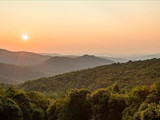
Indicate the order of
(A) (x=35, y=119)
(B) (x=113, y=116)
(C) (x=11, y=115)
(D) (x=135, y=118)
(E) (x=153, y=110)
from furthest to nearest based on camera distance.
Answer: (A) (x=35, y=119), (B) (x=113, y=116), (C) (x=11, y=115), (D) (x=135, y=118), (E) (x=153, y=110)

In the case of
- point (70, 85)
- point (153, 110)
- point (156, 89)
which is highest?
point (156, 89)

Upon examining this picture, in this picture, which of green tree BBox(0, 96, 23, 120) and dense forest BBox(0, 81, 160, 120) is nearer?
dense forest BBox(0, 81, 160, 120)

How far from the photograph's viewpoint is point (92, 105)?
34625mm

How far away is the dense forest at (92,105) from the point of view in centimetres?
2561

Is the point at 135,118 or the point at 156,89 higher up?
the point at 156,89

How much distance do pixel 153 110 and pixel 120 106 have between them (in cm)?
1043

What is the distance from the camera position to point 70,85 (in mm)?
112375

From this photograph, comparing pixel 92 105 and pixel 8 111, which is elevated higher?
pixel 92 105

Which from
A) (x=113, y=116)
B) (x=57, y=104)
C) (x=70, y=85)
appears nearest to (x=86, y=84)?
(x=70, y=85)

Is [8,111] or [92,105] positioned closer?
[8,111]

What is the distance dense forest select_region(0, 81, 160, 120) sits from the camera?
2561cm

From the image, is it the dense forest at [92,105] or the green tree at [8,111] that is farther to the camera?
the green tree at [8,111]

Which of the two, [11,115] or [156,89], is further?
[11,115]

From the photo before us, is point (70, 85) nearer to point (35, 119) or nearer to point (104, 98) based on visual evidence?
point (35, 119)
